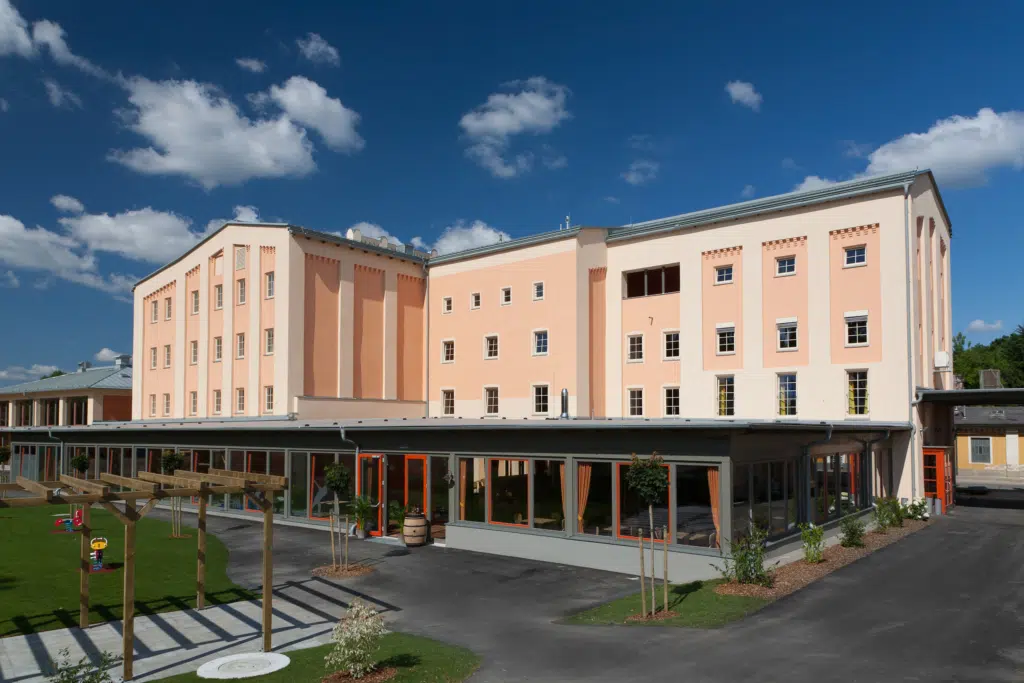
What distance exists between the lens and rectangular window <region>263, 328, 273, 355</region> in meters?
36.0

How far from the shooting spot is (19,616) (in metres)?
14.2

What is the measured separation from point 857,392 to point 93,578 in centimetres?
2621

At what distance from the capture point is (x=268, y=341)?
3612 cm

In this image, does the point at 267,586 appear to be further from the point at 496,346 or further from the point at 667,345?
the point at 496,346

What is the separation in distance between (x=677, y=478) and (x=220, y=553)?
508 inches

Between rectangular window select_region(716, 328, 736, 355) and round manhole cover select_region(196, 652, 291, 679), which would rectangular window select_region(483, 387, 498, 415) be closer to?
rectangular window select_region(716, 328, 736, 355)

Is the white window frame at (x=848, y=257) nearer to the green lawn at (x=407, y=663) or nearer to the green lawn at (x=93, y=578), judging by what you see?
the green lawn at (x=407, y=663)

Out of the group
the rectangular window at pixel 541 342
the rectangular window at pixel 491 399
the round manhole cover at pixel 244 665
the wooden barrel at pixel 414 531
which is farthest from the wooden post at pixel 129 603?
the rectangular window at pixel 491 399

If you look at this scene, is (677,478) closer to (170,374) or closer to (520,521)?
(520,521)

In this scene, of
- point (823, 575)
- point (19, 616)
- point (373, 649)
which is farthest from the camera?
point (823, 575)

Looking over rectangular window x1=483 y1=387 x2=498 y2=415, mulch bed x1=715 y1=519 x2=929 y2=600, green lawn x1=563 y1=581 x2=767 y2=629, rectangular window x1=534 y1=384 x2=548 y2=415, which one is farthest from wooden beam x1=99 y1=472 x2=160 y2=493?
rectangular window x1=483 y1=387 x2=498 y2=415

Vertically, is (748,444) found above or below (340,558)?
above

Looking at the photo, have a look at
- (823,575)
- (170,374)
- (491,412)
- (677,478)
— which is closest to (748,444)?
Result: (677,478)

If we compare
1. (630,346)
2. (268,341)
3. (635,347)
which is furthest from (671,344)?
(268,341)
